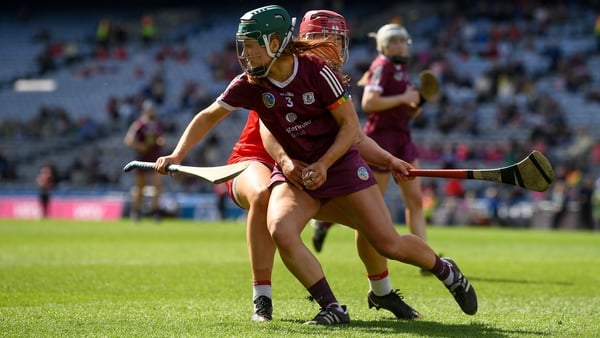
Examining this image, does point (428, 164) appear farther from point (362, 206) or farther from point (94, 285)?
point (362, 206)

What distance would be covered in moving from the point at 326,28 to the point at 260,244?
5.75 ft

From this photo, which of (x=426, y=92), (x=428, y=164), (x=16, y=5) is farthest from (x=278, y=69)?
(x=16, y=5)

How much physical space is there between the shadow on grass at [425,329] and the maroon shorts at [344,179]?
0.86 meters

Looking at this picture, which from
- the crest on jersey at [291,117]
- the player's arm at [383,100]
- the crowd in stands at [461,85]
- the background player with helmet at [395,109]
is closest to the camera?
the crest on jersey at [291,117]

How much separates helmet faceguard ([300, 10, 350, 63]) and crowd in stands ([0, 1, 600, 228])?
62.0ft

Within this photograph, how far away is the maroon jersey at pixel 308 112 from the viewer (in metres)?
6.44

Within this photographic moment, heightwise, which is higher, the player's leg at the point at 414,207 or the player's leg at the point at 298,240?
the player's leg at the point at 298,240

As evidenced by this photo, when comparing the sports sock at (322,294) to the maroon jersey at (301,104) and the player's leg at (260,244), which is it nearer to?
the player's leg at (260,244)

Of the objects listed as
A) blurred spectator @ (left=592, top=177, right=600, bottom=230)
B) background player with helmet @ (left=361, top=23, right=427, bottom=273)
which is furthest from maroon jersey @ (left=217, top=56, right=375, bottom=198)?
blurred spectator @ (left=592, top=177, right=600, bottom=230)

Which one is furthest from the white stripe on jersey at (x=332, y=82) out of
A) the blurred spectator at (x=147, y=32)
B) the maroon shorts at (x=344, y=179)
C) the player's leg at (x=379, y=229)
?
the blurred spectator at (x=147, y=32)

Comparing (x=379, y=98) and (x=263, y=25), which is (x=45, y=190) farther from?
(x=263, y=25)

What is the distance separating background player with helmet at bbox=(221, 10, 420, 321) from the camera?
22.2 ft

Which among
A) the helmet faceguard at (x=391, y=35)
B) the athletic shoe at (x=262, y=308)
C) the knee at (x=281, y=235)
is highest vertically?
the helmet faceguard at (x=391, y=35)

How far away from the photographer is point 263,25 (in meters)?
6.36
